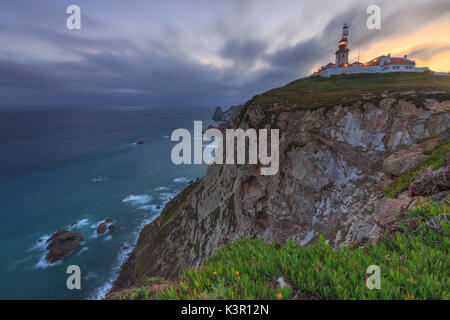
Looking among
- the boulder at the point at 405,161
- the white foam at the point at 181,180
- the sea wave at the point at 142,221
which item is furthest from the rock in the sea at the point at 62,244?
the boulder at the point at 405,161

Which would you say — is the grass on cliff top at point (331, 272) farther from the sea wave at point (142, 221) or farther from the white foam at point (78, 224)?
the white foam at point (78, 224)

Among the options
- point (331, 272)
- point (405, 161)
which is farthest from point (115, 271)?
point (405, 161)

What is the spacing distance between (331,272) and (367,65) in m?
74.1

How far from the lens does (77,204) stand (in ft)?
194

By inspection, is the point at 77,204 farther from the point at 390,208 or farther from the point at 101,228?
the point at 390,208

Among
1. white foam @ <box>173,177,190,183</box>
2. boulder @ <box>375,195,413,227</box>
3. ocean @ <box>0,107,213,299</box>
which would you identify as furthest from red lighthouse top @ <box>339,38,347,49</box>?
boulder @ <box>375,195,413,227</box>

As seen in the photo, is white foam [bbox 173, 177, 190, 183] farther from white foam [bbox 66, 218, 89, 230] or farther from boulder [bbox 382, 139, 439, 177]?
boulder [bbox 382, 139, 439, 177]

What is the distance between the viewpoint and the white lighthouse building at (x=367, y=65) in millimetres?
52500

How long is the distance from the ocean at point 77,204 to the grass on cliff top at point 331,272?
41209 mm

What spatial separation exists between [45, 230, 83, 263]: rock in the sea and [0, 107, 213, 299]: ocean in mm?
1387

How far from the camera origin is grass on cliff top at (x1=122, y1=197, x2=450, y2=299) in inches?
108

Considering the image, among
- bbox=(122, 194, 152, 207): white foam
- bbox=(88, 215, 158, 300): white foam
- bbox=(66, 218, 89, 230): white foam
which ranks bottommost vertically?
bbox=(88, 215, 158, 300): white foam

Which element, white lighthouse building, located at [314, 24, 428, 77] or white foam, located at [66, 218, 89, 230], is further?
white lighthouse building, located at [314, 24, 428, 77]
